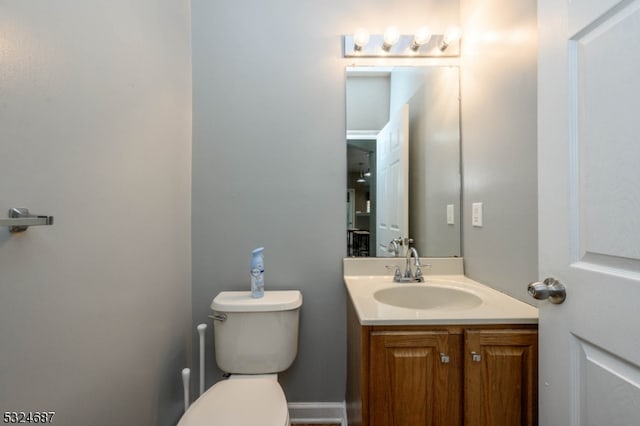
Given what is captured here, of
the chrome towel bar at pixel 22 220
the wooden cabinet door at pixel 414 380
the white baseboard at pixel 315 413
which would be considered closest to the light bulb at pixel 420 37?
the wooden cabinet door at pixel 414 380

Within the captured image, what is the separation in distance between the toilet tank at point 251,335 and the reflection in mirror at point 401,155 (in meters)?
0.52

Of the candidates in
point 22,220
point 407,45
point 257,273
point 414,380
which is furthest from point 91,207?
point 407,45

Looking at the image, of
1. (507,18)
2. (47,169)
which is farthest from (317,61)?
(47,169)

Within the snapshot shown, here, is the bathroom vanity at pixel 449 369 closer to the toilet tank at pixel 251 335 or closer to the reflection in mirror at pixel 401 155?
the toilet tank at pixel 251 335

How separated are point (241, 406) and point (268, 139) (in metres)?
1.20

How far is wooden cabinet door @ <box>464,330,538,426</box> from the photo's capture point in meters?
0.88

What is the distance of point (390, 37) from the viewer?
1.48 metres

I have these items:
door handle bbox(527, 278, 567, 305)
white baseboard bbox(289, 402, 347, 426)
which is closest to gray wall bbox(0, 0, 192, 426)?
white baseboard bbox(289, 402, 347, 426)

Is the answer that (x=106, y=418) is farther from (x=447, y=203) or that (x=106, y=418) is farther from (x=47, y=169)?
(x=447, y=203)

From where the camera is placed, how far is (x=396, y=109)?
157 centimetres

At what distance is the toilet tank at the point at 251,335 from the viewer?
1314 mm

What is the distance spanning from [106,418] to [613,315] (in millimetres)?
1398

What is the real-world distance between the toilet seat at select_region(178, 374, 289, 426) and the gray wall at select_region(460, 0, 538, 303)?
0.97 m

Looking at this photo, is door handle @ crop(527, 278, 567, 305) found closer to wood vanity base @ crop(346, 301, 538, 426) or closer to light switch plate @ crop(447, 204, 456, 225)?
wood vanity base @ crop(346, 301, 538, 426)
